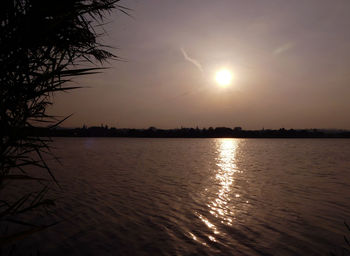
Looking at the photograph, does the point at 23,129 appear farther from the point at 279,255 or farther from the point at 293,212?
the point at 293,212

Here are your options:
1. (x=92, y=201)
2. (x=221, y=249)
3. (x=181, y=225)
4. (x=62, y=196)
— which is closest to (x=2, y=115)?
(x=221, y=249)

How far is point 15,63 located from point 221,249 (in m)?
7.59

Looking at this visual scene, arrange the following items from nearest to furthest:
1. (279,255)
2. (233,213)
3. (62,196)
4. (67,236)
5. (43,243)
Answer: (279,255) < (43,243) < (67,236) < (233,213) < (62,196)

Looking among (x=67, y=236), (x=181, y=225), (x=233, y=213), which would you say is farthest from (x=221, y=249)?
(x=67, y=236)

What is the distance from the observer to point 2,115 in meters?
2.04

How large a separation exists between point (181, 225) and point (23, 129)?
8.49 meters

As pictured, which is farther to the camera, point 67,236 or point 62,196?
point 62,196

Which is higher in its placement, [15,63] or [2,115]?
[15,63]

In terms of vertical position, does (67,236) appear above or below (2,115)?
below

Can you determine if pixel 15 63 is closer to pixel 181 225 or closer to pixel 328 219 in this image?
pixel 181 225

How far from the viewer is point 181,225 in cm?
971

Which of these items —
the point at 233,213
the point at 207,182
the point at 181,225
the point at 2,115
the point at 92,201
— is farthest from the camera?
the point at 207,182

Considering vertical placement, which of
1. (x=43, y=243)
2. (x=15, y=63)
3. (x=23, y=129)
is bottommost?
(x=43, y=243)

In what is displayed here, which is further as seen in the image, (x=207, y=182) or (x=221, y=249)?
(x=207, y=182)
